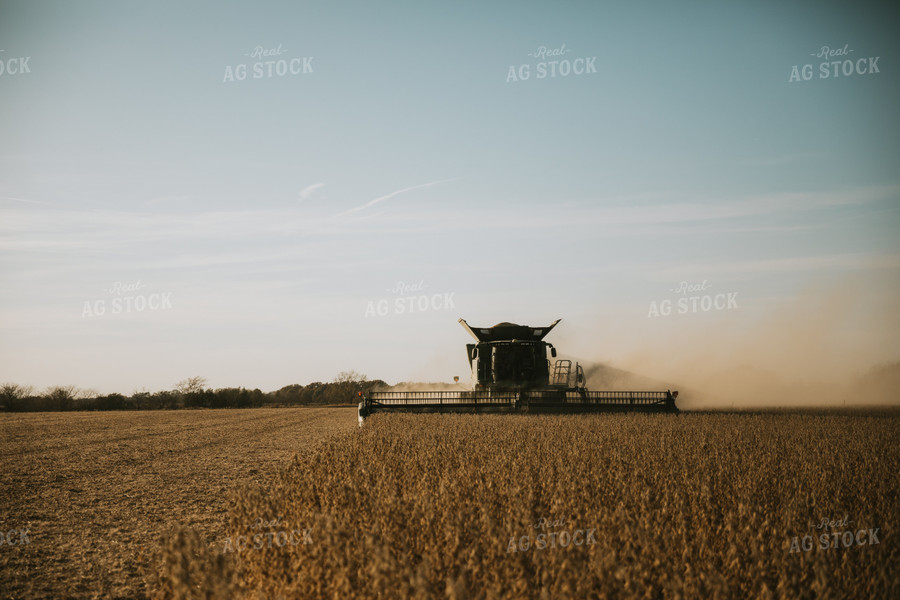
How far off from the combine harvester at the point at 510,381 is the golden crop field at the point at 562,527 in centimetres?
942

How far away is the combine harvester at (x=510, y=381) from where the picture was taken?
19.1 metres

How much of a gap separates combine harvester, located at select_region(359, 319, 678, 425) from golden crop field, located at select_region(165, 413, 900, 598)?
942cm

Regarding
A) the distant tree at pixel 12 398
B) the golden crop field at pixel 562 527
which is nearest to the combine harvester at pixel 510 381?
the golden crop field at pixel 562 527

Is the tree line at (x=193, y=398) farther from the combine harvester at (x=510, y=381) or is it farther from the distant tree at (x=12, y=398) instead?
the combine harvester at (x=510, y=381)

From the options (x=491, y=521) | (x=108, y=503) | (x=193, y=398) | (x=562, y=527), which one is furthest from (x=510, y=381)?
(x=193, y=398)

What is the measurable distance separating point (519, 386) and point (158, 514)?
1346cm

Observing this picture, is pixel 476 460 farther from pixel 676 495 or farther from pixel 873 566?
pixel 873 566

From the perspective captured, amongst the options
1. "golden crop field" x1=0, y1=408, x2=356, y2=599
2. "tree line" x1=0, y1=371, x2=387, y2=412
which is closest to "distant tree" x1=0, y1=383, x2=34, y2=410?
"tree line" x1=0, y1=371, x2=387, y2=412

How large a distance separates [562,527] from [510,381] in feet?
52.7

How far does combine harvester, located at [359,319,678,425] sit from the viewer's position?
19.1 metres

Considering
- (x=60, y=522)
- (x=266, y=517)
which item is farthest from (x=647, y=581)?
(x=60, y=522)

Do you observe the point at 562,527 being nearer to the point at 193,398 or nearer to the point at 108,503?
the point at 108,503

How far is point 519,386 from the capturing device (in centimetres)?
2045

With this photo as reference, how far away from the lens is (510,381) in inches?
821
